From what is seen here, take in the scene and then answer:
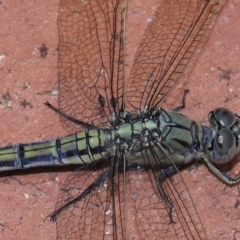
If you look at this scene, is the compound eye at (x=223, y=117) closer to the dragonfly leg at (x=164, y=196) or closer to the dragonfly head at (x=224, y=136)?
the dragonfly head at (x=224, y=136)

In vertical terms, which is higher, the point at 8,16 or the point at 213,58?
the point at 8,16

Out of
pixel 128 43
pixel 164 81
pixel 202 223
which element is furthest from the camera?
pixel 128 43

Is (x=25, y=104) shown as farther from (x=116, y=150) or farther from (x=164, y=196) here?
(x=164, y=196)

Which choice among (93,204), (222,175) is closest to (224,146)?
(222,175)

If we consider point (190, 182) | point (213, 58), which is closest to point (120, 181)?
point (190, 182)

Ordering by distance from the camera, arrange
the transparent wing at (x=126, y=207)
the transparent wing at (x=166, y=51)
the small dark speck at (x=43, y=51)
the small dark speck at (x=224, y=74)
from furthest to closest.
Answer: the small dark speck at (x=43, y=51) → the small dark speck at (x=224, y=74) → the transparent wing at (x=166, y=51) → the transparent wing at (x=126, y=207)

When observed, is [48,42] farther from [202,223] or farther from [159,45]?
[202,223]

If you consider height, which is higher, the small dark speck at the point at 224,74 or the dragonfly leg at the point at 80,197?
the small dark speck at the point at 224,74

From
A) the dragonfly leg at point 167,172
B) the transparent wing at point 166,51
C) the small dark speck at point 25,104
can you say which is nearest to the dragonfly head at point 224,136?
the dragonfly leg at point 167,172

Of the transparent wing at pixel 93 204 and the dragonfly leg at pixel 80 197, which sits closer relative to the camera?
the transparent wing at pixel 93 204
